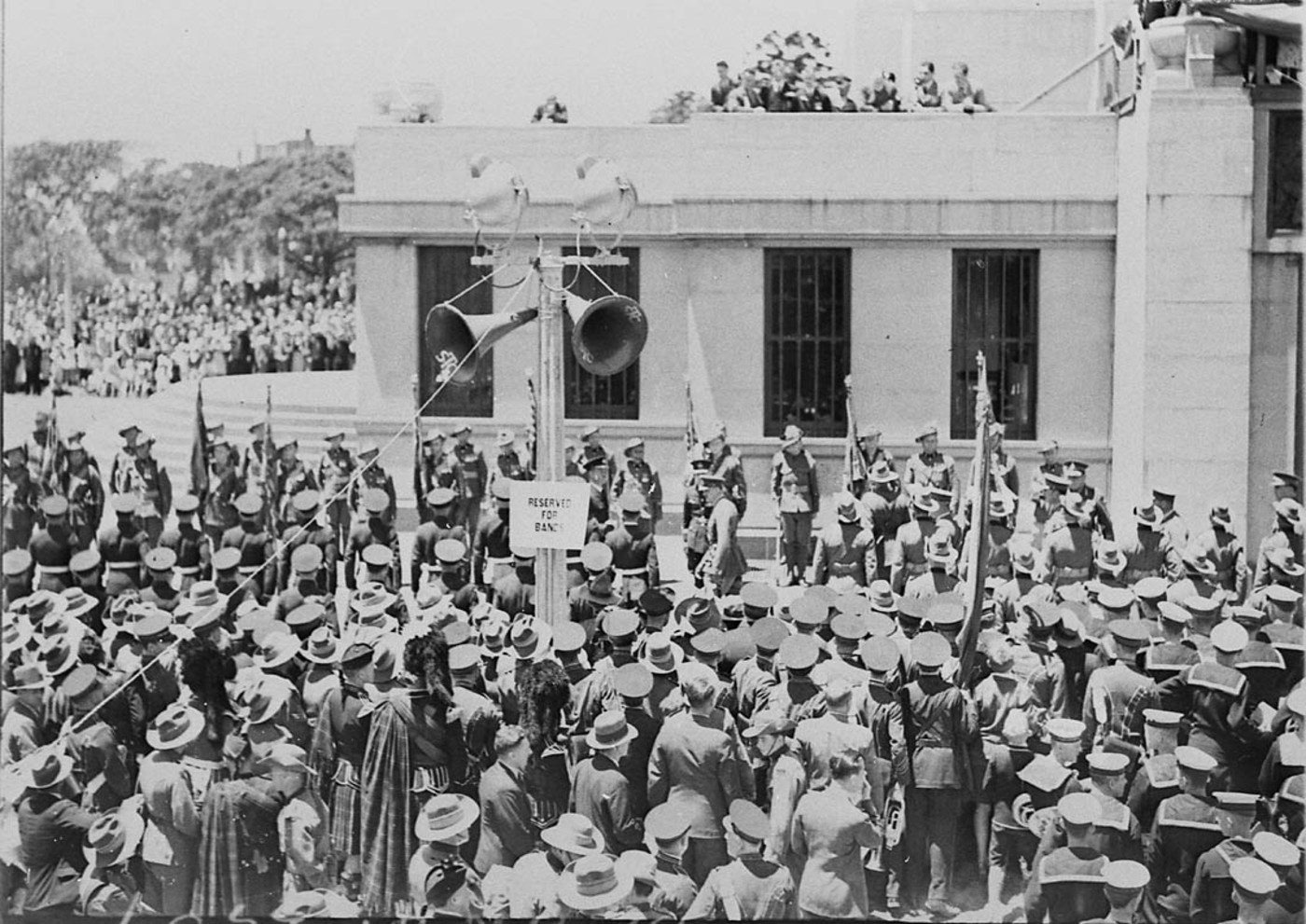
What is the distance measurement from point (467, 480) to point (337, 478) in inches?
40.4

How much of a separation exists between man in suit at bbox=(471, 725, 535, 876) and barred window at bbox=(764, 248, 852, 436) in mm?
6026

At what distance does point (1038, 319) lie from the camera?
13250mm

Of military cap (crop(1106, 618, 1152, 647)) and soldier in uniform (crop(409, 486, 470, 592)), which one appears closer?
military cap (crop(1106, 618, 1152, 647))

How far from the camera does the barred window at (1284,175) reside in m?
12.9

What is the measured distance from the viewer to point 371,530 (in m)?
13.1

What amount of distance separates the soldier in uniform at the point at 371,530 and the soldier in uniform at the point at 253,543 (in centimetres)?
59

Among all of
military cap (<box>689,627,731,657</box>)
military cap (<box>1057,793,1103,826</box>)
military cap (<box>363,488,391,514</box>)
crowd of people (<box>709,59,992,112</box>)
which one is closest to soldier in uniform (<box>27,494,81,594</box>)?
military cap (<box>363,488,391,514</box>)

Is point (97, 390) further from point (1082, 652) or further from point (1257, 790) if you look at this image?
point (1257, 790)

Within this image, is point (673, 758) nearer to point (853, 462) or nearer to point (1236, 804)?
point (1236, 804)

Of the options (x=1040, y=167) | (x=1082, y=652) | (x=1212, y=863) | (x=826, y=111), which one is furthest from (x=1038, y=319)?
(x=1212, y=863)

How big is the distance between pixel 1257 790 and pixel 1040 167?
259 inches

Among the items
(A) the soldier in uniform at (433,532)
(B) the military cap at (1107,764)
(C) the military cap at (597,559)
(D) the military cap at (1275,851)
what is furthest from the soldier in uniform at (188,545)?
(D) the military cap at (1275,851)

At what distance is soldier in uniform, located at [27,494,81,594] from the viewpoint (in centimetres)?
1270

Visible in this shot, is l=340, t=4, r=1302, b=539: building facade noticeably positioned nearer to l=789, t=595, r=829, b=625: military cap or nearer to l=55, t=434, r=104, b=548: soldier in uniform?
l=55, t=434, r=104, b=548: soldier in uniform
